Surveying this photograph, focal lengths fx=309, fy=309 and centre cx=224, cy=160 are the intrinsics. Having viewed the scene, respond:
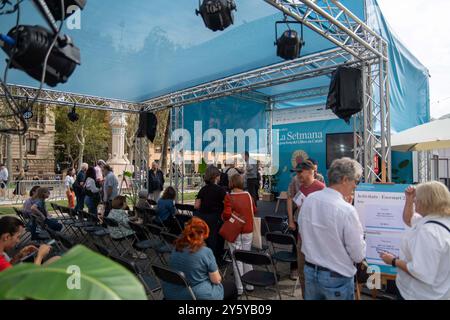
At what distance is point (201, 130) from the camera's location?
961 centimetres

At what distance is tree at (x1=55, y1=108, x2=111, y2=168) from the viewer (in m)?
27.5

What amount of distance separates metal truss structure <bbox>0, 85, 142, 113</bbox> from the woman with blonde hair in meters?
7.90

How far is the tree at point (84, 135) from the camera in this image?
27.5 m

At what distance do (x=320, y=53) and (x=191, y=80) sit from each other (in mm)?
3155

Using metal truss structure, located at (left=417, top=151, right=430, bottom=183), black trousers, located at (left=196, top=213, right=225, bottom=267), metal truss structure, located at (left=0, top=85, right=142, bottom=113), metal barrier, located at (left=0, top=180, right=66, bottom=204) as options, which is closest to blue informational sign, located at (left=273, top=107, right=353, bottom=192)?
metal truss structure, located at (left=417, top=151, right=430, bottom=183)

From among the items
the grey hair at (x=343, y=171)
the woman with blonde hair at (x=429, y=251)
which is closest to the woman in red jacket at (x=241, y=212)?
the grey hair at (x=343, y=171)

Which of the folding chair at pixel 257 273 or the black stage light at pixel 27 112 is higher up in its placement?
the black stage light at pixel 27 112

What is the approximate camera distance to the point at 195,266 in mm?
2387

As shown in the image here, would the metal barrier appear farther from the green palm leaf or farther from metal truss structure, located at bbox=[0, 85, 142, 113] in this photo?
the green palm leaf

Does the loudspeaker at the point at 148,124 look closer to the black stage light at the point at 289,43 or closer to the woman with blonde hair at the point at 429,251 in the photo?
the black stage light at the point at 289,43

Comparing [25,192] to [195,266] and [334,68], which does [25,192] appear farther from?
[195,266]

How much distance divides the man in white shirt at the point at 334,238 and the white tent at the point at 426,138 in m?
3.94

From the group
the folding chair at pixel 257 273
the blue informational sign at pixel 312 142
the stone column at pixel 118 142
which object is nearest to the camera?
the folding chair at pixel 257 273
